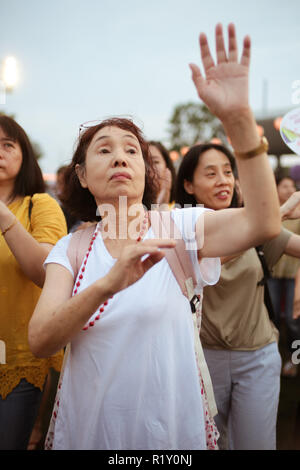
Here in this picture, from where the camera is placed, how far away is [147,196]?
1642 millimetres

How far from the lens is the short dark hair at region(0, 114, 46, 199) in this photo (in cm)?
194

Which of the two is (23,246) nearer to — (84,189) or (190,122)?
(84,189)

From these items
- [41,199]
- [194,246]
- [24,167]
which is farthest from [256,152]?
[24,167]

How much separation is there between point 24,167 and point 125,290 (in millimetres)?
1096

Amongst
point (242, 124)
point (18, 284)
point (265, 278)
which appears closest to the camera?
point (242, 124)

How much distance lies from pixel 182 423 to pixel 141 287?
447mm

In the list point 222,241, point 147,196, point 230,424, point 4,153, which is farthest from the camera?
point 230,424

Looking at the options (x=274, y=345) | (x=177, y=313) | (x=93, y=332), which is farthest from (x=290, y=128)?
(x=93, y=332)

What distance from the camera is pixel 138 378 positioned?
1190 millimetres

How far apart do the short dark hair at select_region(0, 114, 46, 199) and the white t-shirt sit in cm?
95

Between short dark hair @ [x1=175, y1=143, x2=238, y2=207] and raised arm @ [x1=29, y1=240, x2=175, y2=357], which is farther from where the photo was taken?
short dark hair @ [x1=175, y1=143, x2=238, y2=207]

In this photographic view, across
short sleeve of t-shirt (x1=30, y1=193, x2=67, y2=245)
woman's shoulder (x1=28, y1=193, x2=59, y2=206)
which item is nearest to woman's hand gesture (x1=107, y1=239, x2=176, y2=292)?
short sleeve of t-shirt (x1=30, y1=193, x2=67, y2=245)

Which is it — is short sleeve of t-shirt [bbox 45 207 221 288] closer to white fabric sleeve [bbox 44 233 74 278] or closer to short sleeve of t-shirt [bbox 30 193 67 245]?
white fabric sleeve [bbox 44 233 74 278]

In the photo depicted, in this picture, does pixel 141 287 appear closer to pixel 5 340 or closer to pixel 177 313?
pixel 177 313
